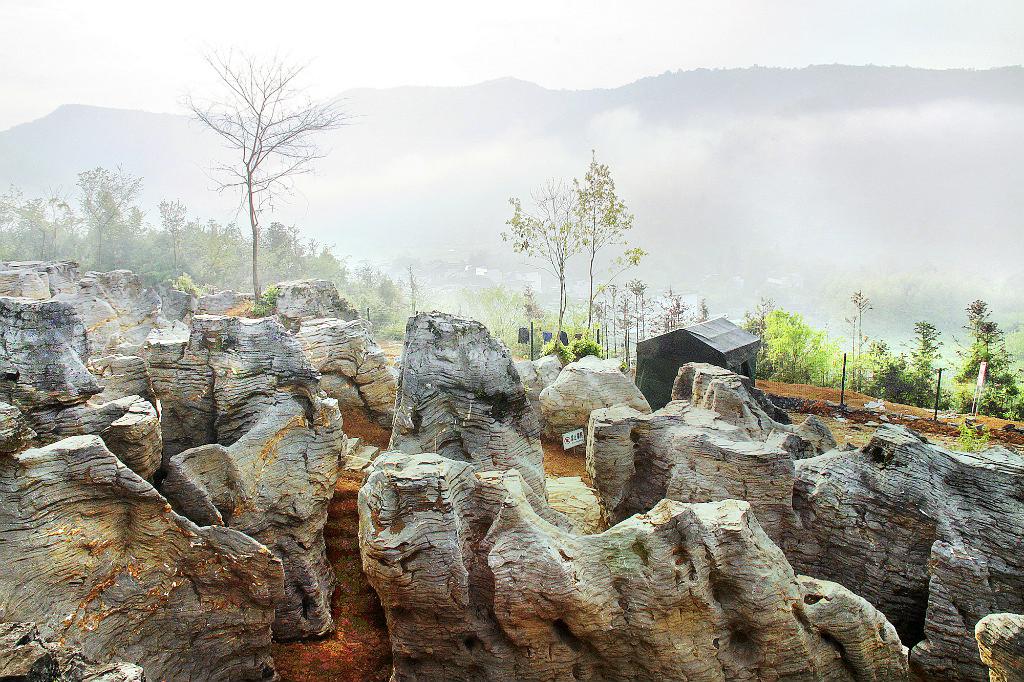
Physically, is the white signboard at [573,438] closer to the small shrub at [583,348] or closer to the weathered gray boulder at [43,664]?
the small shrub at [583,348]

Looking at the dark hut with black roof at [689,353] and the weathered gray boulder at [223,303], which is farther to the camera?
the weathered gray boulder at [223,303]

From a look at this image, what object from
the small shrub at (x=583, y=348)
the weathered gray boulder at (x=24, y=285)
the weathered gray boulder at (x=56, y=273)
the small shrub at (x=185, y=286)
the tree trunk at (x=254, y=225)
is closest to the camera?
the small shrub at (x=583, y=348)

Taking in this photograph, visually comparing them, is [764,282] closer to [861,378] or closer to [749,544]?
[861,378]

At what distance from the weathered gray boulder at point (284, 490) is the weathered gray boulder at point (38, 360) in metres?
0.82

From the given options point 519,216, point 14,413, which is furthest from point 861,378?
point 14,413

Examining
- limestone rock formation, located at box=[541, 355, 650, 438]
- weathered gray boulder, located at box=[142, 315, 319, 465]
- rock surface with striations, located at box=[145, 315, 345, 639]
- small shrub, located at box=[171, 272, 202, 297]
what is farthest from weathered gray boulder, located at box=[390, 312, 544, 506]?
small shrub, located at box=[171, 272, 202, 297]

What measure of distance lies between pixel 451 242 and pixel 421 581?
45.6 m

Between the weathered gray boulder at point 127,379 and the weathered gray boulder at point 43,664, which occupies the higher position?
the weathered gray boulder at point 127,379

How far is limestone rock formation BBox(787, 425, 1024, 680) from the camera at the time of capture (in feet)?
13.3

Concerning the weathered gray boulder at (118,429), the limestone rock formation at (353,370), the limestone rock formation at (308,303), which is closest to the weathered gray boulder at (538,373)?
the limestone rock formation at (353,370)

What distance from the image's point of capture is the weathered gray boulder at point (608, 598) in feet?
11.0

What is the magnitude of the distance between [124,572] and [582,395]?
7.24m

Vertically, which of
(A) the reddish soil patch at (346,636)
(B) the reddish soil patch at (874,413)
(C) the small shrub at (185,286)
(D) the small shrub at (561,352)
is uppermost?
(C) the small shrub at (185,286)

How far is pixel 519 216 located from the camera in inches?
701
